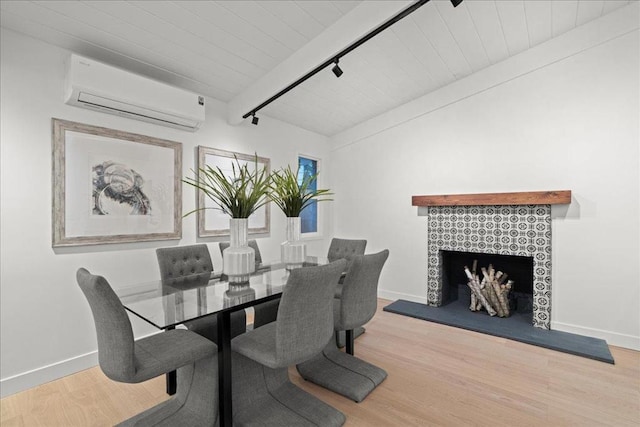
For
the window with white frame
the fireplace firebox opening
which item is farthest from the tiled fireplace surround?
the window with white frame

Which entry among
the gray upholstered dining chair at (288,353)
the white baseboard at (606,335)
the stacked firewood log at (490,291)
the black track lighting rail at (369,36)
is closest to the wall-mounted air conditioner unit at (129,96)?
the black track lighting rail at (369,36)

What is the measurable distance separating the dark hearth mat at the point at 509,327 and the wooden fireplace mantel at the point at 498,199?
1335 mm

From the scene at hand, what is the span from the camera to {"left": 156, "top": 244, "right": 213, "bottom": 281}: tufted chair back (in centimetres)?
255

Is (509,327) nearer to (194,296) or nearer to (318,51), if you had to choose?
(194,296)

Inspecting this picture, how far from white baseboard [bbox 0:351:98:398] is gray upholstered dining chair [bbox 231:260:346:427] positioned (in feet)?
5.07

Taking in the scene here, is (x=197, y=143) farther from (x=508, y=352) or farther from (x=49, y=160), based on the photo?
(x=508, y=352)

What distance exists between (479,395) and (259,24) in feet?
10.7

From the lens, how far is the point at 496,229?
12.1 feet

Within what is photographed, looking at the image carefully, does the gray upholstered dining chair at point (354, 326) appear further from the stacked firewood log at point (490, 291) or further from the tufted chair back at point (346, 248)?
the stacked firewood log at point (490, 291)

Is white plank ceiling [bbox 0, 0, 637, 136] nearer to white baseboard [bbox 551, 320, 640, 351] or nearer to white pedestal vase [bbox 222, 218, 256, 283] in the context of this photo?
white pedestal vase [bbox 222, 218, 256, 283]

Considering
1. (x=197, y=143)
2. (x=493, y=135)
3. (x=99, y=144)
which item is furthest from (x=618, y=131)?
(x=99, y=144)

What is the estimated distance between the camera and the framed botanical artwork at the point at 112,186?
2482 mm

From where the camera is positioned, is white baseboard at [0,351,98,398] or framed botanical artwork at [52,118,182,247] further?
framed botanical artwork at [52,118,182,247]

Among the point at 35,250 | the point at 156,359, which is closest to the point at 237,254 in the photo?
the point at 156,359
